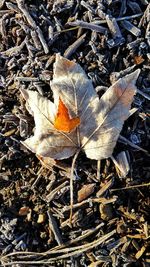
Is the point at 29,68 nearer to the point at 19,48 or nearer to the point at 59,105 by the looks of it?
the point at 19,48

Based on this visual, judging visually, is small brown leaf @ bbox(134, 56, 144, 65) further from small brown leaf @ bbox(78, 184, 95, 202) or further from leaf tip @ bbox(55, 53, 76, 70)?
small brown leaf @ bbox(78, 184, 95, 202)

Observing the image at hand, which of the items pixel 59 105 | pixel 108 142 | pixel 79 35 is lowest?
pixel 108 142

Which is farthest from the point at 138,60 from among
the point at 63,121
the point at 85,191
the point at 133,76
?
the point at 85,191

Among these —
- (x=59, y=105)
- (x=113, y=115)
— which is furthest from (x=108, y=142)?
(x=59, y=105)

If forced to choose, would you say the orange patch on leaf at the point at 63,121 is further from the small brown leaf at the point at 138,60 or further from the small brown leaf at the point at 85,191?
the small brown leaf at the point at 138,60

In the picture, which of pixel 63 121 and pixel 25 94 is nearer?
pixel 63 121

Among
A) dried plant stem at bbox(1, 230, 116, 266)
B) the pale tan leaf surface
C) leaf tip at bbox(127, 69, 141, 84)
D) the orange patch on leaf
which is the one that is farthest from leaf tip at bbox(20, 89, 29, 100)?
dried plant stem at bbox(1, 230, 116, 266)

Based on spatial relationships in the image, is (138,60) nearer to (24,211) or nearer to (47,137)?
(47,137)
